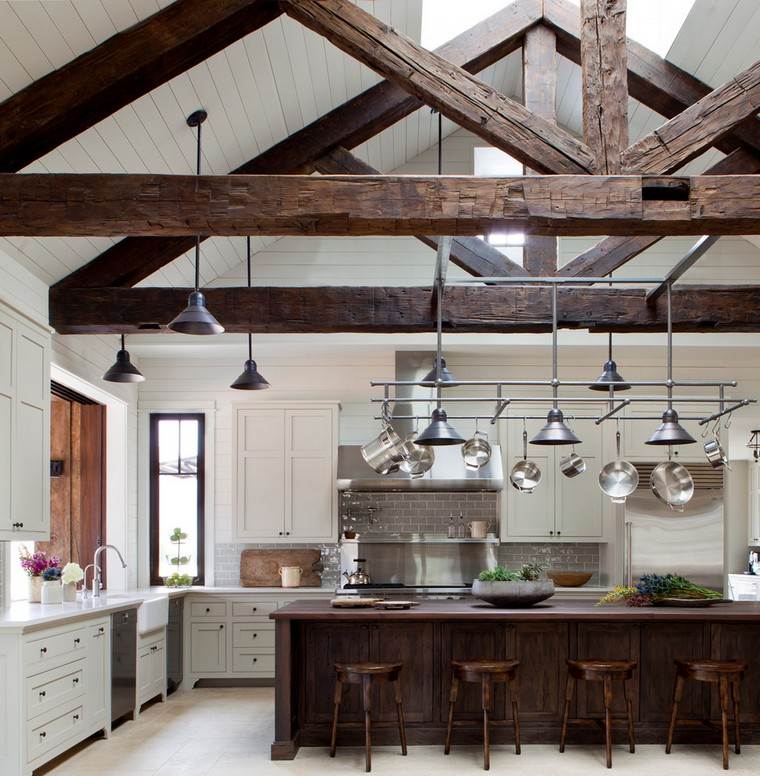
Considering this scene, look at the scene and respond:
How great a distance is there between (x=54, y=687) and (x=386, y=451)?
245 cm

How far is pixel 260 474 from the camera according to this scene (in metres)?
9.48

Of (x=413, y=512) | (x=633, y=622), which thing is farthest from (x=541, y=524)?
(x=633, y=622)

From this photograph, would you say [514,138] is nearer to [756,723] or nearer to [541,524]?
[756,723]

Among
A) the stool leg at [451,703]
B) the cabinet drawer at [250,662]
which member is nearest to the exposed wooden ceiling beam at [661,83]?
the stool leg at [451,703]

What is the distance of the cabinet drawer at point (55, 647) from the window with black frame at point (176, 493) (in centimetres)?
332

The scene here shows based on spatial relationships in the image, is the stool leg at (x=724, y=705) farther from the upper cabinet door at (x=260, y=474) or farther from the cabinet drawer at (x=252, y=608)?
the upper cabinet door at (x=260, y=474)

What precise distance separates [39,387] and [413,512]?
13.6 feet

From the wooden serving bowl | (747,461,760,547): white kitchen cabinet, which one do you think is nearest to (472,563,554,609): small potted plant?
the wooden serving bowl

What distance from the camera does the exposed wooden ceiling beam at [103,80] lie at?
16.9 ft

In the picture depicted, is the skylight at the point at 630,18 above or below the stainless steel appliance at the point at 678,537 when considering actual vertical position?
above

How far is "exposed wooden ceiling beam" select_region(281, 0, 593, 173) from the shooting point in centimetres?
495

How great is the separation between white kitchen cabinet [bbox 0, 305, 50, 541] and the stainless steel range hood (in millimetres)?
3190

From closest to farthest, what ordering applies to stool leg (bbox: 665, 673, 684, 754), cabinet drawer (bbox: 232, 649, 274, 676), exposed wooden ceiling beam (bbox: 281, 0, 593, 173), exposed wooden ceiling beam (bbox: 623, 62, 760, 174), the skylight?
exposed wooden ceiling beam (bbox: 623, 62, 760, 174) → exposed wooden ceiling beam (bbox: 281, 0, 593, 173) → stool leg (bbox: 665, 673, 684, 754) → the skylight → cabinet drawer (bbox: 232, 649, 274, 676)

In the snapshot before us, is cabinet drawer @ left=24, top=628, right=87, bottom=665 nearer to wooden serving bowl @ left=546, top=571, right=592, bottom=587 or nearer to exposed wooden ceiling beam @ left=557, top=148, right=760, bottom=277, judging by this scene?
exposed wooden ceiling beam @ left=557, top=148, right=760, bottom=277
